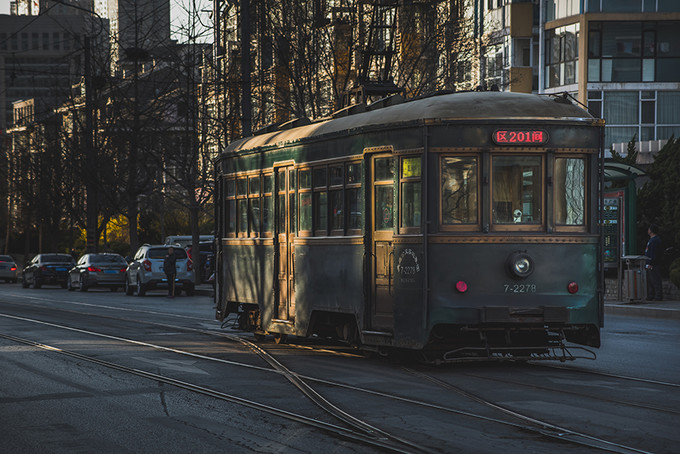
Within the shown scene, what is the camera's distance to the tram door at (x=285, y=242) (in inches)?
586

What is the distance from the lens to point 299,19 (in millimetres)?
32469

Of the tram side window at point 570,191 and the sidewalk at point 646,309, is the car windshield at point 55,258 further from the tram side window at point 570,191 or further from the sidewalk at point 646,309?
the tram side window at point 570,191

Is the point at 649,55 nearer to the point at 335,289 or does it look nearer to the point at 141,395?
the point at 335,289

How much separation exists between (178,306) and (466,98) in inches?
702

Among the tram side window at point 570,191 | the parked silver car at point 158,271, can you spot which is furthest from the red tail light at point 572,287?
the parked silver car at point 158,271

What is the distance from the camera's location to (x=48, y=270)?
4856 cm

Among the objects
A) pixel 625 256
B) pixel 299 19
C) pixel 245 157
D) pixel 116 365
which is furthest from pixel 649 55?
pixel 116 365

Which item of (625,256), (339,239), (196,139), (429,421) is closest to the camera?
(429,421)

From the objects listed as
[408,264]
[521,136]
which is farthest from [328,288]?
[521,136]

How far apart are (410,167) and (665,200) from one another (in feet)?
58.0

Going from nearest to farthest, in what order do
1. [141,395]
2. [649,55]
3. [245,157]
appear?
[141,395] → [245,157] → [649,55]

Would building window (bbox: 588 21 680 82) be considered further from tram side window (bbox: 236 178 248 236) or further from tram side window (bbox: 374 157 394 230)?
tram side window (bbox: 374 157 394 230)

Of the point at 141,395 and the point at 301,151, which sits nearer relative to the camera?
the point at 141,395

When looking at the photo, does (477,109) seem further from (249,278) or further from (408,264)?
(249,278)
